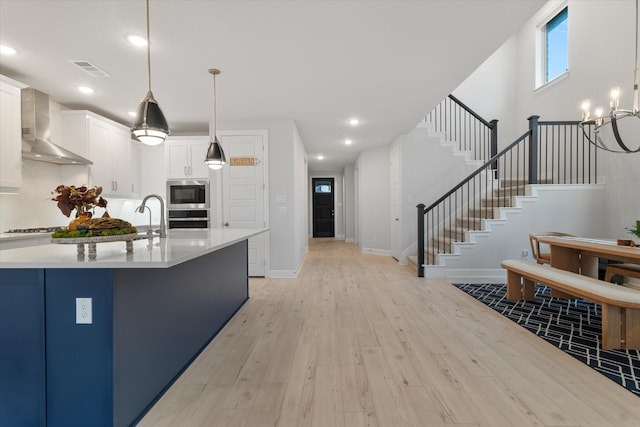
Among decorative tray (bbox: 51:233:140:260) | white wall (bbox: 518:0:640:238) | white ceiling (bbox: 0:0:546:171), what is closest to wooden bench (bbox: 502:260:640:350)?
white ceiling (bbox: 0:0:546:171)

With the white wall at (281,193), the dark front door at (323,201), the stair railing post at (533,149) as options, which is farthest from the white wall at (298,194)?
the dark front door at (323,201)

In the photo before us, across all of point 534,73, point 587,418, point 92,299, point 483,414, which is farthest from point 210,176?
point 534,73

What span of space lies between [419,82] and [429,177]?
3132 mm

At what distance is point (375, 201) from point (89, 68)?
6.17m

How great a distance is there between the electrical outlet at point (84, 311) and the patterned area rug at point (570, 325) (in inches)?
126

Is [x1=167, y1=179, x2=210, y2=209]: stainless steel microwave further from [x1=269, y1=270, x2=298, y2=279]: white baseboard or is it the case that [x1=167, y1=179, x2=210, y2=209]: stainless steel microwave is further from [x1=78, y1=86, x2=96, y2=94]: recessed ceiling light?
[x1=78, y1=86, x2=96, y2=94]: recessed ceiling light

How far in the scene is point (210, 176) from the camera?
207 inches

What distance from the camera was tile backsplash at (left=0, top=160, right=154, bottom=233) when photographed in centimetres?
368

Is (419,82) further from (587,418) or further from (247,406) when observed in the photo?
(247,406)

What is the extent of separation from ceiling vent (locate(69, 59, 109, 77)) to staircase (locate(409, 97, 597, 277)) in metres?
4.87

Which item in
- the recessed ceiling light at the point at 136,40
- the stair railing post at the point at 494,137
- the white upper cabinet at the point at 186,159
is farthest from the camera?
the stair railing post at the point at 494,137

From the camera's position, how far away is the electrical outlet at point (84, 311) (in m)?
1.54

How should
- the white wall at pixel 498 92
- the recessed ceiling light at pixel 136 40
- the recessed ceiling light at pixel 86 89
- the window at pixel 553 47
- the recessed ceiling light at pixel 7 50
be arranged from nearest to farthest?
the recessed ceiling light at pixel 136 40 < the recessed ceiling light at pixel 7 50 < the recessed ceiling light at pixel 86 89 < the window at pixel 553 47 < the white wall at pixel 498 92

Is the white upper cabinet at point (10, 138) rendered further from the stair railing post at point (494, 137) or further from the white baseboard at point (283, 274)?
the stair railing post at point (494, 137)
